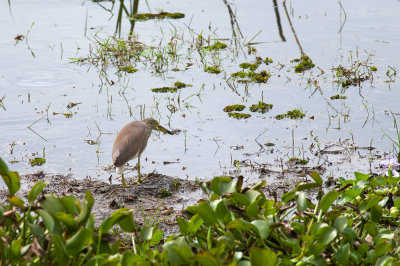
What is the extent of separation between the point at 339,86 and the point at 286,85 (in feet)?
2.27

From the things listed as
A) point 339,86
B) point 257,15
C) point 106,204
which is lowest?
point 106,204

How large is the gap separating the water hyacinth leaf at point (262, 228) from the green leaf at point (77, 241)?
864 mm

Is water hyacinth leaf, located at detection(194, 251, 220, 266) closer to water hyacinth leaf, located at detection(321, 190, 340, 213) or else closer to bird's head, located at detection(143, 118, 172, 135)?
water hyacinth leaf, located at detection(321, 190, 340, 213)

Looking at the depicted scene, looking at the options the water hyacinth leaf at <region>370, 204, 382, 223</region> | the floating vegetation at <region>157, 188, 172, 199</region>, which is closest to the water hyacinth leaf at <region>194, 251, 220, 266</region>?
the water hyacinth leaf at <region>370, 204, 382, 223</region>

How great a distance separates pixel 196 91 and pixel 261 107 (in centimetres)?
96

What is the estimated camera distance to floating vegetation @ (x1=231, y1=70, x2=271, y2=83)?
8.29 meters

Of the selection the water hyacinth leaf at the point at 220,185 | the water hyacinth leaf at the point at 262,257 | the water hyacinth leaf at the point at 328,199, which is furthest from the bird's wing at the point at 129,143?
the water hyacinth leaf at the point at 262,257

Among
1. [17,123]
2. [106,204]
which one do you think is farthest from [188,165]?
[17,123]

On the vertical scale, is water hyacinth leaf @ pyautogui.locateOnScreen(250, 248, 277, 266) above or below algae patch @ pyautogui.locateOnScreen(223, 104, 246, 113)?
above

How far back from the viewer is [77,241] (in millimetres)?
2768

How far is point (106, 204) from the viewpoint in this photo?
5191 millimetres

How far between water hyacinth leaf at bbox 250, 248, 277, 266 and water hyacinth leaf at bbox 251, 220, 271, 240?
34 cm

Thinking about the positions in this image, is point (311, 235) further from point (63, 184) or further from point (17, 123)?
point (17, 123)

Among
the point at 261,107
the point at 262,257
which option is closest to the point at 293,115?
the point at 261,107
